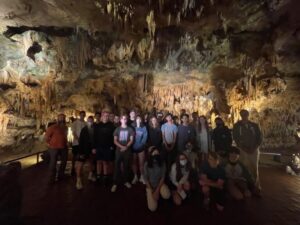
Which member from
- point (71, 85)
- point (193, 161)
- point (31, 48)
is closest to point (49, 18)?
point (31, 48)

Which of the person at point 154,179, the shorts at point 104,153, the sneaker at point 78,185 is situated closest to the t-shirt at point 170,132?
the person at point 154,179

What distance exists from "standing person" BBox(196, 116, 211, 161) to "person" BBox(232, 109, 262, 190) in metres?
0.68

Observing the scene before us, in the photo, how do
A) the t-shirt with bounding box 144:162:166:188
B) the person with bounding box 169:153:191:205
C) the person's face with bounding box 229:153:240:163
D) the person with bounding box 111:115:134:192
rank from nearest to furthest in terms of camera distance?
the t-shirt with bounding box 144:162:166:188 < the person with bounding box 169:153:191:205 < the person's face with bounding box 229:153:240:163 < the person with bounding box 111:115:134:192

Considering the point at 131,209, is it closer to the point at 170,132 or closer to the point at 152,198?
the point at 152,198

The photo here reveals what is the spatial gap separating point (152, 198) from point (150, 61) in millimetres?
7492

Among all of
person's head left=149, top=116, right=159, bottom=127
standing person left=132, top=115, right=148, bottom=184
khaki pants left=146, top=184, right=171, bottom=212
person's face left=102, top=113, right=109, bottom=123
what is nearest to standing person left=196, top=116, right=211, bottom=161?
person's head left=149, top=116, right=159, bottom=127

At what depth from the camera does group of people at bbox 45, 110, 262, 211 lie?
524 centimetres

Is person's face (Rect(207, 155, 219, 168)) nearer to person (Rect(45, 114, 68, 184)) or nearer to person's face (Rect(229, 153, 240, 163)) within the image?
person's face (Rect(229, 153, 240, 163))

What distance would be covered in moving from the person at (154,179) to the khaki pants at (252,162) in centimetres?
205

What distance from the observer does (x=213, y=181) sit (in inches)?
189

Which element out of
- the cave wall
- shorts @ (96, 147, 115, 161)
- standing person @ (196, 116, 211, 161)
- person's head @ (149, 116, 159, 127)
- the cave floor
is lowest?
the cave floor

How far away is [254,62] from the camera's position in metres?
10.6

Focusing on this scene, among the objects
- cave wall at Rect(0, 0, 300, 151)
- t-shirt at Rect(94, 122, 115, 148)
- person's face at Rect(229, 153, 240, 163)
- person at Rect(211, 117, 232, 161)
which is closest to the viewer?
person's face at Rect(229, 153, 240, 163)

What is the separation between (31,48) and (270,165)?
10276 millimetres
